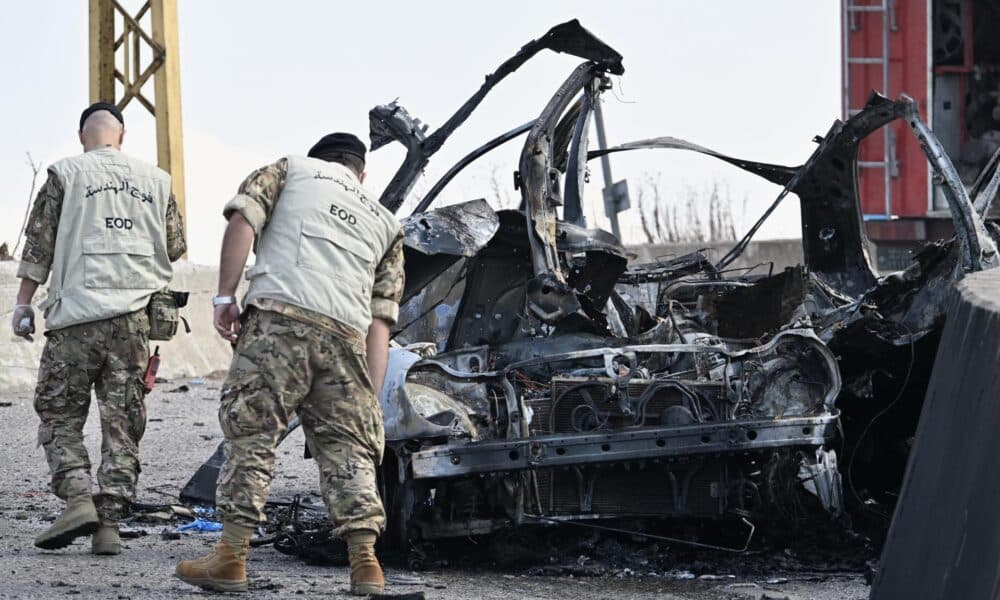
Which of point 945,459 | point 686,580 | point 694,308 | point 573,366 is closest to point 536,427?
point 573,366

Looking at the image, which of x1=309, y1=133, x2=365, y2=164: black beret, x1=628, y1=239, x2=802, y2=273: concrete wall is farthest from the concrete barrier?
x1=628, y1=239, x2=802, y2=273: concrete wall

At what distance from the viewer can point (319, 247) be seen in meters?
5.11

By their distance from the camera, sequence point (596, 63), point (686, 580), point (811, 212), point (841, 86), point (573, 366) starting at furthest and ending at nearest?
point (841, 86)
point (811, 212)
point (596, 63)
point (573, 366)
point (686, 580)

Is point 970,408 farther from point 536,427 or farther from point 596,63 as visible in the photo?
point 596,63

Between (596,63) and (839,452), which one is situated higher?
(596,63)

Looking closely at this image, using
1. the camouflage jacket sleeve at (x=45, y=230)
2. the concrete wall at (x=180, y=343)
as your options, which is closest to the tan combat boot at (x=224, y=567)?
the camouflage jacket sleeve at (x=45, y=230)

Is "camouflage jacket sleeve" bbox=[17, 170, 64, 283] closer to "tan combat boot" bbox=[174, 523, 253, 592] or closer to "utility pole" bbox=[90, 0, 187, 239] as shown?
"tan combat boot" bbox=[174, 523, 253, 592]

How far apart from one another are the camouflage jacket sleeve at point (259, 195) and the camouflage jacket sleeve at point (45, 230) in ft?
4.14

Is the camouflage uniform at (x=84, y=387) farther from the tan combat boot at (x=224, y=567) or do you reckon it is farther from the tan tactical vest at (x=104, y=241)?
the tan combat boot at (x=224, y=567)

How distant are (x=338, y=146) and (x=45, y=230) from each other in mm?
1410

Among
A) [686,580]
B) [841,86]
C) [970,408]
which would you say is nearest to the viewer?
[970,408]

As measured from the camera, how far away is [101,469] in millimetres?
5953

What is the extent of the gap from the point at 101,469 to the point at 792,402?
105 inches

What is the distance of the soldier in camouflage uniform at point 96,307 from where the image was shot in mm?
5914
